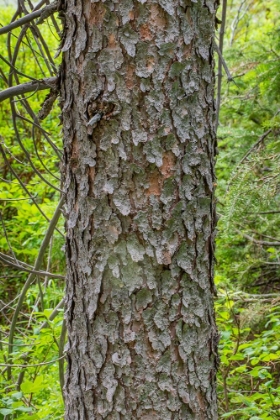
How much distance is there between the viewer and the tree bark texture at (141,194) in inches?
50.1

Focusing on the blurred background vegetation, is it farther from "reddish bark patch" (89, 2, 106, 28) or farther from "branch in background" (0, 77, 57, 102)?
"reddish bark patch" (89, 2, 106, 28)

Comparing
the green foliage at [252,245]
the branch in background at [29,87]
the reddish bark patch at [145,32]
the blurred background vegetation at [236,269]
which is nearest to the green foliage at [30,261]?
the blurred background vegetation at [236,269]

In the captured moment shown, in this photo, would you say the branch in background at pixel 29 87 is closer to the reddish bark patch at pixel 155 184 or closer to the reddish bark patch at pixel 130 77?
the reddish bark patch at pixel 130 77

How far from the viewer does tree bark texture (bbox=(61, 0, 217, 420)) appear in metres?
1.27

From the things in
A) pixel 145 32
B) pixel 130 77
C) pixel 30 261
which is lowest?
pixel 130 77

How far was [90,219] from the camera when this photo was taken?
133 cm

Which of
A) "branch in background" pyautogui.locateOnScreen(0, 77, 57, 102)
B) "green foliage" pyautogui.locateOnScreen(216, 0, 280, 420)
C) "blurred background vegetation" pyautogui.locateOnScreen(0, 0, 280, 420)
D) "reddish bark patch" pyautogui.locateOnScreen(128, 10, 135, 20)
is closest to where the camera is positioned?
"reddish bark patch" pyautogui.locateOnScreen(128, 10, 135, 20)

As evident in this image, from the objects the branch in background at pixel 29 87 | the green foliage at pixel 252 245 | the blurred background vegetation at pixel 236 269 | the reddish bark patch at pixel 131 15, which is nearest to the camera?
the reddish bark patch at pixel 131 15

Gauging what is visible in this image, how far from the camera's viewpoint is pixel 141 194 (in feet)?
4.23

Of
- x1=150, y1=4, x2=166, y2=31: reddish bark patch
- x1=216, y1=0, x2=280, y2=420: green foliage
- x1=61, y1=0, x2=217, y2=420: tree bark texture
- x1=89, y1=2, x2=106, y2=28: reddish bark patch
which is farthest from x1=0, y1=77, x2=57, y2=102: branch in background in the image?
x1=216, y1=0, x2=280, y2=420: green foliage

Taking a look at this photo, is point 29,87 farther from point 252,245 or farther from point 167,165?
point 252,245

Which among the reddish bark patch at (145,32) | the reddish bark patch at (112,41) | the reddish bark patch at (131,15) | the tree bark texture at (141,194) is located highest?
the reddish bark patch at (131,15)

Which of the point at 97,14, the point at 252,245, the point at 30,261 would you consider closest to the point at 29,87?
the point at 97,14

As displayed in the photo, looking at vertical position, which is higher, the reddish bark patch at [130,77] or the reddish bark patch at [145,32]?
the reddish bark patch at [145,32]
